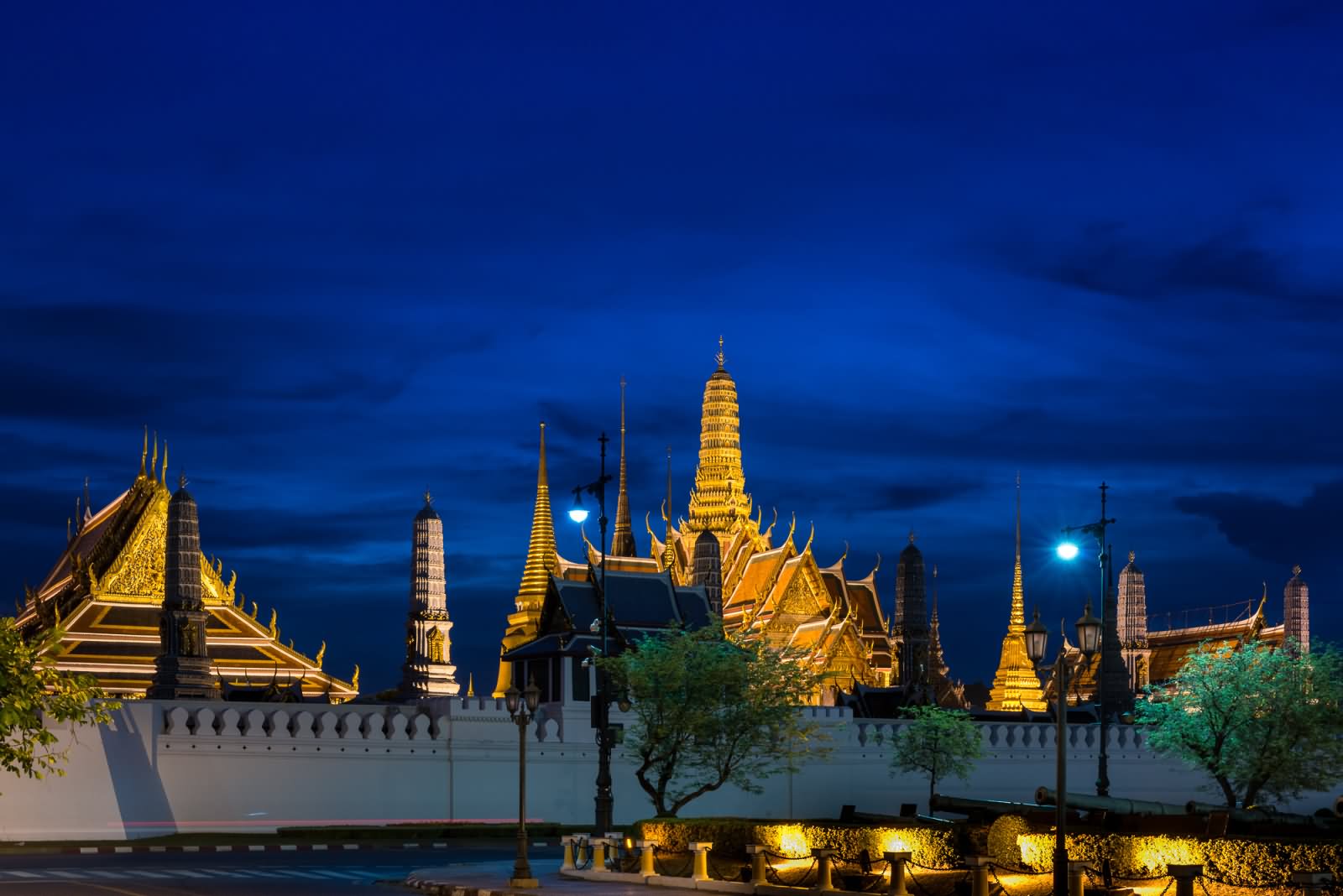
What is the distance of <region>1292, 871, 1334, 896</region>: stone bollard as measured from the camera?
1892 centimetres

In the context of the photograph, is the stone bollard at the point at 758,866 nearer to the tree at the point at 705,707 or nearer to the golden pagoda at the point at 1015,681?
the tree at the point at 705,707

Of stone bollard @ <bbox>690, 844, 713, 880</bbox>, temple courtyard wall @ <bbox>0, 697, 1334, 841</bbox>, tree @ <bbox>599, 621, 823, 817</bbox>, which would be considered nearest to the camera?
stone bollard @ <bbox>690, 844, 713, 880</bbox>

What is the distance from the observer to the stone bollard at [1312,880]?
1892 centimetres

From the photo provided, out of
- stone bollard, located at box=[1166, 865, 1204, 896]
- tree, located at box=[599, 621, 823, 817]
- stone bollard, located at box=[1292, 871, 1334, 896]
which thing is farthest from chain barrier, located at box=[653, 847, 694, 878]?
tree, located at box=[599, 621, 823, 817]

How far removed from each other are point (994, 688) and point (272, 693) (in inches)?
1832

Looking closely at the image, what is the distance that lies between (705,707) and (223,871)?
14.7 meters

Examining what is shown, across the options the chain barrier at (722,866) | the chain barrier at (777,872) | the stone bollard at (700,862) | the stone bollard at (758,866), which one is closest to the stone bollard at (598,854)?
the chain barrier at (722,866)

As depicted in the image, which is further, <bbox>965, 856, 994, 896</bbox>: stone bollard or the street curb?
the street curb

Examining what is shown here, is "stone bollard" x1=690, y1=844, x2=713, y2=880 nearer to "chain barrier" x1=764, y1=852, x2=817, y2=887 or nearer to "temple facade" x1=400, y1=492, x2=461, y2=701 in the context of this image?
"chain barrier" x1=764, y1=852, x2=817, y2=887

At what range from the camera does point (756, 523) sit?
9194cm

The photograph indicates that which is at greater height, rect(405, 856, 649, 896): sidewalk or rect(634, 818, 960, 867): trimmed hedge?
rect(634, 818, 960, 867): trimmed hedge

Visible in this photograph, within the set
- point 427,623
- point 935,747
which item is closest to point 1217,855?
point 935,747

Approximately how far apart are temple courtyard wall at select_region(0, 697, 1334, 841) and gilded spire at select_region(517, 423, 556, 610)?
3150cm

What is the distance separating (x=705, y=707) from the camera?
43.1 metres
